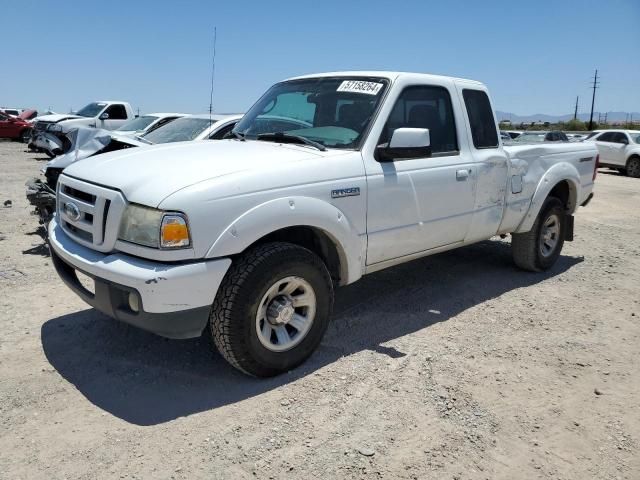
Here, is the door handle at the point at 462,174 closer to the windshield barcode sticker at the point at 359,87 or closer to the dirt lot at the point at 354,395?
the windshield barcode sticker at the point at 359,87

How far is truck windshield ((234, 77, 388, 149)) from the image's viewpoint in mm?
4094

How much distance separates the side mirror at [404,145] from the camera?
3.82 meters

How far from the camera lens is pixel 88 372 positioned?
142 inches

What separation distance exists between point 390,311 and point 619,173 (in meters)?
19.4

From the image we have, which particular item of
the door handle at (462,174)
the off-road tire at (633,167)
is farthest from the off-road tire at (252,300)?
the off-road tire at (633,167)

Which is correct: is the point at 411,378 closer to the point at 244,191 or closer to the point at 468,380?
the point at 468,380

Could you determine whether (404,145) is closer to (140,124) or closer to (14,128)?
(140,124)

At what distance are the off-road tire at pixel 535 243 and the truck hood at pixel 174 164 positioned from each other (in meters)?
3.02

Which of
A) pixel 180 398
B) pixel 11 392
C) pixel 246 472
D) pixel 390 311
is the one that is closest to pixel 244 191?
pixel 180 398

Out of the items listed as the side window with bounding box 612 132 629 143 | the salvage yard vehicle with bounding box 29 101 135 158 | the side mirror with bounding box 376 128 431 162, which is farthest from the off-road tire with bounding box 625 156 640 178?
the side mirror with bounding box 376 128 431 162

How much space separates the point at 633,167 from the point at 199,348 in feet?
64.7

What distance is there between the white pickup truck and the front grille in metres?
0.01

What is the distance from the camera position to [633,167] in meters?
19.5

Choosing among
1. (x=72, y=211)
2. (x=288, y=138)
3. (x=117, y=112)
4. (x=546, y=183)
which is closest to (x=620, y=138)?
(x=546, y=183)
